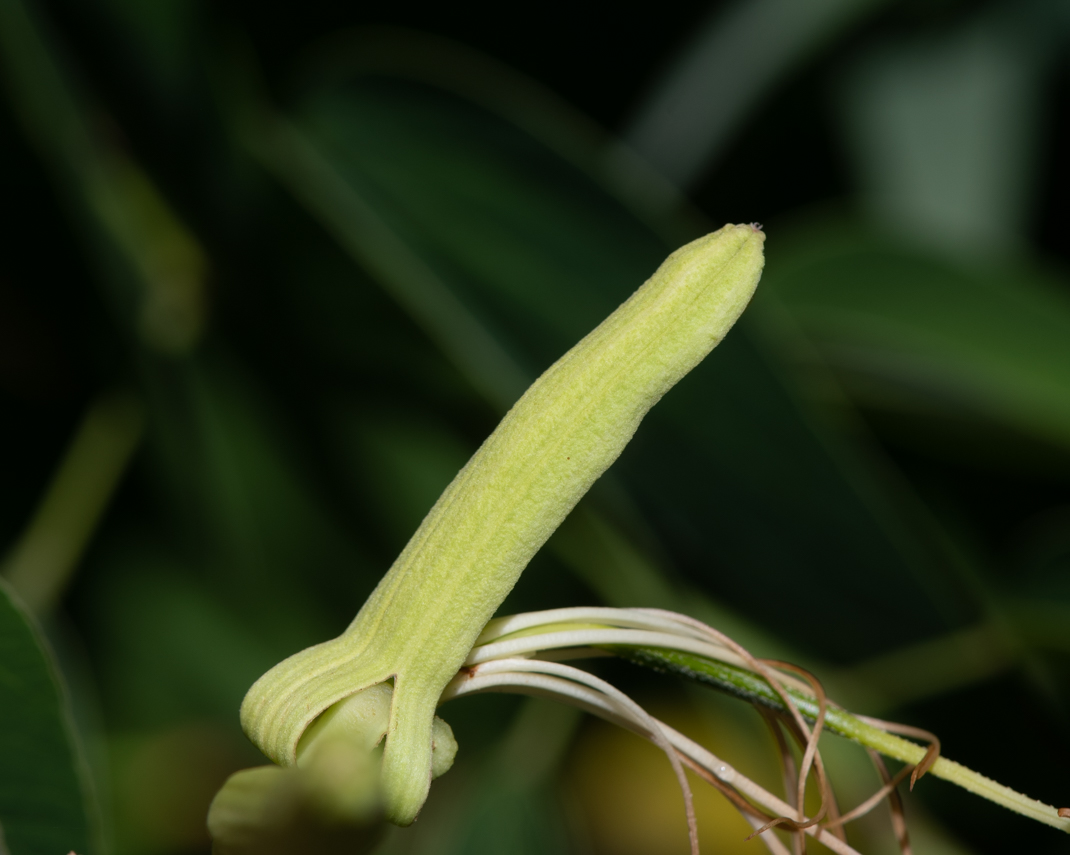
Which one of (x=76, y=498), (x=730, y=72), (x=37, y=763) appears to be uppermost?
(x=730, y=72)

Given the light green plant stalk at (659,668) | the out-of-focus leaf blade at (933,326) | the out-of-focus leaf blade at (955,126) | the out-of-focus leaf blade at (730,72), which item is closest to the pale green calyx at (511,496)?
the light green plant stalk at (659,668)

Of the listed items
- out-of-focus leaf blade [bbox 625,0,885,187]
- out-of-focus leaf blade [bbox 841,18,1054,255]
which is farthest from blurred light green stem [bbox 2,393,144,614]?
out-of-focus leaf blade [bbox 841,18,1054,255]

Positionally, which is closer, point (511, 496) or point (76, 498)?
point (511, 496)

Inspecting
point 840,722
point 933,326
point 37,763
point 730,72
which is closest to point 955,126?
point 730,72

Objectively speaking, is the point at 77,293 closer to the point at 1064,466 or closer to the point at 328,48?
the point at 328,48

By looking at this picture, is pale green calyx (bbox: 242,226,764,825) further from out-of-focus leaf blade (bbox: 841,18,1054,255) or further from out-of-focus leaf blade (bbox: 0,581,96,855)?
out-of-focus leaf blade (bbox: 841,18,1054,255)

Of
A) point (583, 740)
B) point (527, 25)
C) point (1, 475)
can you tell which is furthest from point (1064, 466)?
point (1, 475)

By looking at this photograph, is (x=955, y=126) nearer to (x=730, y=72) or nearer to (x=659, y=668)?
(x=730, y=72)
